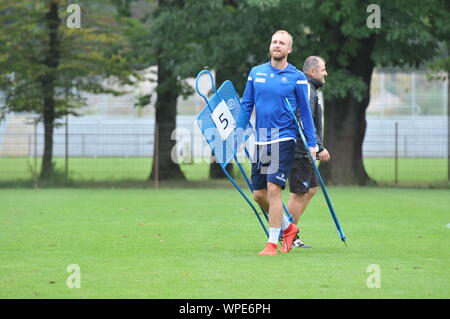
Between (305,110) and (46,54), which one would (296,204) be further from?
(46,54)

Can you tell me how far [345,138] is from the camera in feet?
86.2

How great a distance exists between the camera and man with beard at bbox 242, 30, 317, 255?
10.0 m

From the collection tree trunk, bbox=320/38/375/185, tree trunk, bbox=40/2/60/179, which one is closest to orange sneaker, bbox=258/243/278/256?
tree trunk, bbox=320/38/375/185

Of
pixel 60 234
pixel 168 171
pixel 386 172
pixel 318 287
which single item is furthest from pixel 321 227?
pixel 386 172

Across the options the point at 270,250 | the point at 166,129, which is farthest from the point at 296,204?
the point at 166,129

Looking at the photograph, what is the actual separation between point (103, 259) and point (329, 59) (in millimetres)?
16173

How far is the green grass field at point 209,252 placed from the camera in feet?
26.1

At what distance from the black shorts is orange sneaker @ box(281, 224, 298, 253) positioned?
2.13 feet

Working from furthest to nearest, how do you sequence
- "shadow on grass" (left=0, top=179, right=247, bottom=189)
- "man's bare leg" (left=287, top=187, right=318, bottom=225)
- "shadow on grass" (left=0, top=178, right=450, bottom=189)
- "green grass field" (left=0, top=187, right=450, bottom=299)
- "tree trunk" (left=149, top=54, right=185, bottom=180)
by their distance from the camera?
"tree trunk" (left=149, top=54, right=185, bottom=180), "shadow on grass" (left=0, top=179, right=247, bottom=189), "shadow on grass" (left=0, top=178, right=450, bottom=189), "man's bare leg" (left=287, top=187, right=318, bottom=225), "green grass field" (left=0, top=187, right=450, bottom=299)

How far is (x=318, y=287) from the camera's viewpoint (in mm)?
7980

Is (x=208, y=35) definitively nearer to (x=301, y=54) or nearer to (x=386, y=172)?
(x=301, y=54)

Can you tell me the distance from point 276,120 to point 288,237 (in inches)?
50.1

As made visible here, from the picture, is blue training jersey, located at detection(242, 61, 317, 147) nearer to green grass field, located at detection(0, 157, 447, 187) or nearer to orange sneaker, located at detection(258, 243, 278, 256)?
orange sneaker, located at detection(258, 243, 278, 256)

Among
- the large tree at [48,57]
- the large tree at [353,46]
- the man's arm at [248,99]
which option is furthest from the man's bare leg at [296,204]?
the large tree at [48,57]
